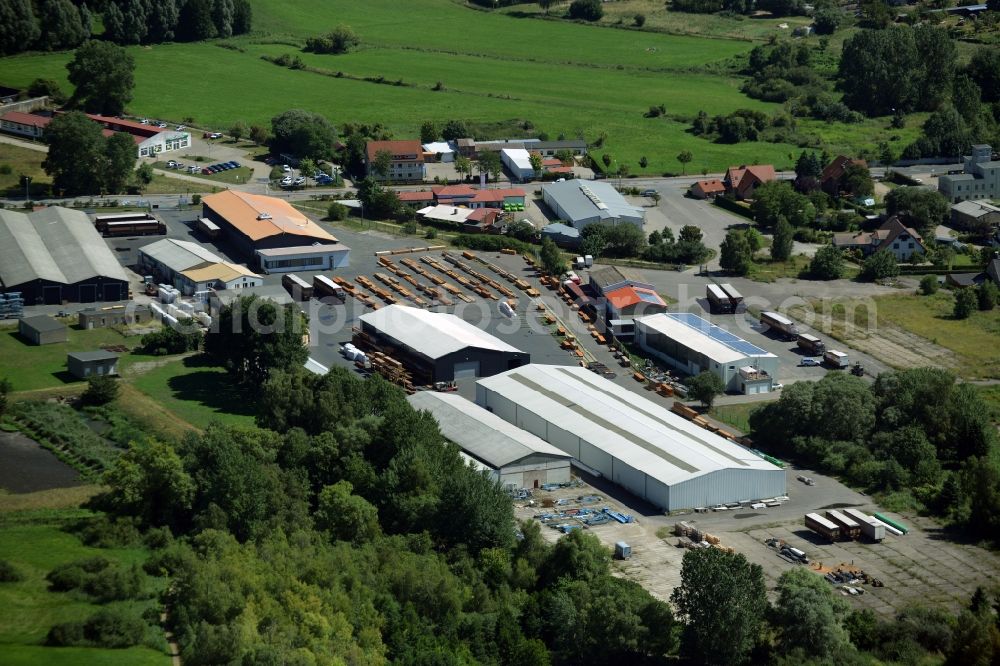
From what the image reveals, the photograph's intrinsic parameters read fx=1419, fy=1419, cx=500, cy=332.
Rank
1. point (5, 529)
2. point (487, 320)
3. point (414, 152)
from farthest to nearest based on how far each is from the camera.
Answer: point (414, 152) → point (487, 320) → point (5, 529)

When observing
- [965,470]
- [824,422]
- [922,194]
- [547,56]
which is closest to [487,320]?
[824,422]

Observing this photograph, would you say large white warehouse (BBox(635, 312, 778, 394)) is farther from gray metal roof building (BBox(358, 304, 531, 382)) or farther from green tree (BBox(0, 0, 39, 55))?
green tree (BBox(0, 0, 39, 55))

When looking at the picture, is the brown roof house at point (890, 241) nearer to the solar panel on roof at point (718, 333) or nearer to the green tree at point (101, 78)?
the solar panel on roof at point (718, 333)

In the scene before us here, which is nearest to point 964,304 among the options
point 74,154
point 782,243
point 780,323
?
point 780,323

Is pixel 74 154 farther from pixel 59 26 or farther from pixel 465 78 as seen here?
pixel 465 78

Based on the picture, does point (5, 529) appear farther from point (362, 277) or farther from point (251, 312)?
point (362, 277)
